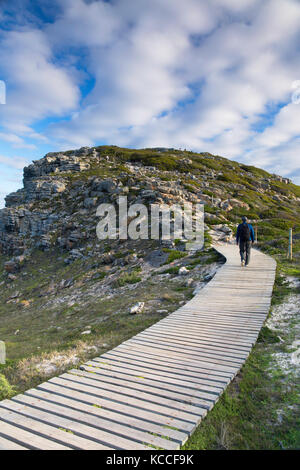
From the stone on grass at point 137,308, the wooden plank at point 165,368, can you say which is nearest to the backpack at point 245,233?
the stone on grass at point 137,308

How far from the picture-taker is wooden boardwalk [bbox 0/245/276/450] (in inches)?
166

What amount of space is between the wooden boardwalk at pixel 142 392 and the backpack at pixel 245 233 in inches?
237

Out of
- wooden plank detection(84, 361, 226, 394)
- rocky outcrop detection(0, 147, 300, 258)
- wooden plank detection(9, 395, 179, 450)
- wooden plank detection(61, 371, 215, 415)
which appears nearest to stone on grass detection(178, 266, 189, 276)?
wooden plank detection(84, 361, 226, 394)

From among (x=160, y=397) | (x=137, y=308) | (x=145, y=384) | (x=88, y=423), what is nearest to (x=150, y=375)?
(x=145, y=384)

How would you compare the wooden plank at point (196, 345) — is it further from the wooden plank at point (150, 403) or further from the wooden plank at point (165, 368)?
the wooden plank at point (150, 403)

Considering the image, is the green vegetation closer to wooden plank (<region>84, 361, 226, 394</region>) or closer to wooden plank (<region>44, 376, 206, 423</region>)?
wooden plank (<region>44, 376, 206, 423</region>)

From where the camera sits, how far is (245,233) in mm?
14586

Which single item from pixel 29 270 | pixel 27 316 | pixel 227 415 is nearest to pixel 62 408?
pixel 227 415

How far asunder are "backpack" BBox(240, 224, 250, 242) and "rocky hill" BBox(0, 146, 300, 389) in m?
2.24

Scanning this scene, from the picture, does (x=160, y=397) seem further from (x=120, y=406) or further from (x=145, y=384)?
(x=120, y=406)

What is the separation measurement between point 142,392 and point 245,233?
1079 centimetres

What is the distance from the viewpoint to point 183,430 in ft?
14.2

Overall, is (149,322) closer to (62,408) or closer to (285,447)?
(62,408)

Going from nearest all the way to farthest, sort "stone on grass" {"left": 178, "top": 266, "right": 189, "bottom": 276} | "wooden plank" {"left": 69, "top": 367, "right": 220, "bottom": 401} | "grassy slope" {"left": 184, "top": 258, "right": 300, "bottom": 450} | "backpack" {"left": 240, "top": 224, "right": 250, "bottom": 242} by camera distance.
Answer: "grassy slope" {"left": 184, "top": 258, "right": 300, "bottom": 450} < "wooden plank" {"left": 69, "top": 367, "right": 220, "bottom": 401} < "backpack" {"left": 240, "top": 224, "right": 250, "bottom": 242} < "stone on grass" {"left": 178, "top": 266, "right": 189, "bottom": 276}
